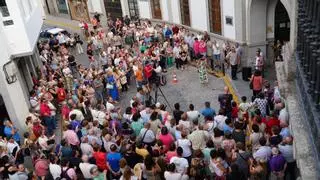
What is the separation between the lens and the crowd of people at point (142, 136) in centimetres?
997

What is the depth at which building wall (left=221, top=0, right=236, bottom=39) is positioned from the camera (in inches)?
773

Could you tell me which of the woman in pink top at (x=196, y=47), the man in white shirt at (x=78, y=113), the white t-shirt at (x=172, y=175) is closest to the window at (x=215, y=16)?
the woman in pink top at (x=196, y=47)

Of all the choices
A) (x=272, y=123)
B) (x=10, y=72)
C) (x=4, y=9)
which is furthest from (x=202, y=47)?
(x=272, y=123)

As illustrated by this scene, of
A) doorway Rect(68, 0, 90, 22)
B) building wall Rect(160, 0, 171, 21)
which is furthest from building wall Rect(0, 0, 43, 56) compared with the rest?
doorway Rect(68, 0, 90, 22)

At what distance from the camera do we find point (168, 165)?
9742mm

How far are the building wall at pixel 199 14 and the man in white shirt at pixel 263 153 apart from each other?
12.8m

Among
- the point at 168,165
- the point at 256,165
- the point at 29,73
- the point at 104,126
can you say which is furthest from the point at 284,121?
the point at 29,73

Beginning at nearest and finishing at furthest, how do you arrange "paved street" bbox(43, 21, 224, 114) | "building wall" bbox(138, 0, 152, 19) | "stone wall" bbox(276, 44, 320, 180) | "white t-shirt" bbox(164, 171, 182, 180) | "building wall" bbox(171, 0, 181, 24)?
1. "stone wall" bbox(276, 44, 320, 180)
2. "white t-shirt" bbox(164, 171, 182, 180)
3. "paved street" bbox(43, 21, 224, 114)
4. "building wall" bbox(171, 0, 181, 24)
5. "building wall" bbox(138, 0, 152, 19)

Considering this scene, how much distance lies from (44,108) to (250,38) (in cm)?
950

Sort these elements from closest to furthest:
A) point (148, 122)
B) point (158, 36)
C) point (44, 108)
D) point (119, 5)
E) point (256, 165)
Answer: point (256, 165), point (148, 122), point (44, 108), point (158, 36), point (119, 5)

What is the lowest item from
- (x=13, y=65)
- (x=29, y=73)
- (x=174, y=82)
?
(x=174, y=82)

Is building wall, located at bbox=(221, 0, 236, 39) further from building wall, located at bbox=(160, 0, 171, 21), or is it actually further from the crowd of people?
building wall, located at bbox=(160, 0, 171, 21)

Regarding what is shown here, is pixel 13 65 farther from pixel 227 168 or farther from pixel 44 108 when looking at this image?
pixel 227 168

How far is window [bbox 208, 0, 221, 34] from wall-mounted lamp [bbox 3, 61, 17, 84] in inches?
398
